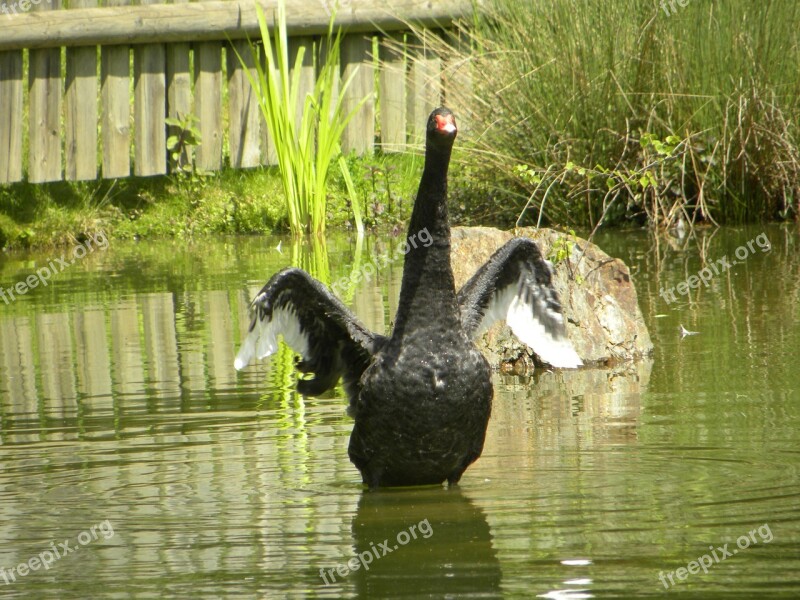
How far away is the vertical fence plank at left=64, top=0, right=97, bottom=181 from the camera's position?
13.5 meters

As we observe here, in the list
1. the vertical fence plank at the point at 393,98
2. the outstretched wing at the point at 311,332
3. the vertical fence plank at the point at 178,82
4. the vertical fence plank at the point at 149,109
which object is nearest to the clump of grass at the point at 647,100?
the vertical fence plank at the point at 393,98

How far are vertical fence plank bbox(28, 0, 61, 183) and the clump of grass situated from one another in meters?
4.57

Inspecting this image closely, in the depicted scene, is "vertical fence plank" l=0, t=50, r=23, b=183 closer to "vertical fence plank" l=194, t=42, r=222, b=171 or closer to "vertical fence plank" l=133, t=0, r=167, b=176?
"vertical fence plank" l=133, t=0, r=167, b=176

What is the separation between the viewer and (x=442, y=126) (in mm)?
4973

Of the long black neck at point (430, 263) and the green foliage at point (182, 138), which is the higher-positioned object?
the green foliage at point (182, 138)

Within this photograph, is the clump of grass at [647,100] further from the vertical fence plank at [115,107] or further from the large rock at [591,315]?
the vertical fence plank at [115,107]

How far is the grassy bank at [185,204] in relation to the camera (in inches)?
532

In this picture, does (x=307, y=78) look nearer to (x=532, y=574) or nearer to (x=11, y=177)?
(x=11, y=177)

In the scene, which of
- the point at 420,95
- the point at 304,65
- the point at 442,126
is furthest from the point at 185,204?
the point at 442,126

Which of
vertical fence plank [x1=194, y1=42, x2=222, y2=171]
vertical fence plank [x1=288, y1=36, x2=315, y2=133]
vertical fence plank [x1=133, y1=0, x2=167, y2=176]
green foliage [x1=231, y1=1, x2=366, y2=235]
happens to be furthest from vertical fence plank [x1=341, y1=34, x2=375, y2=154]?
vertical fence plank [x1=133, y1=0, x2=167, y2=176]

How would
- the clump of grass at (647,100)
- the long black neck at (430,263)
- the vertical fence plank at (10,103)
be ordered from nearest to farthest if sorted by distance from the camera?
the long black neck at (430,263), the clump of grass at (647,100), the vertical fence plank at (10,103)

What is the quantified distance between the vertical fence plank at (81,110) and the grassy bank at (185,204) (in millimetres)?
425

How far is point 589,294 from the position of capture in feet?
23.9

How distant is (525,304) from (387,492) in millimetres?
1235
